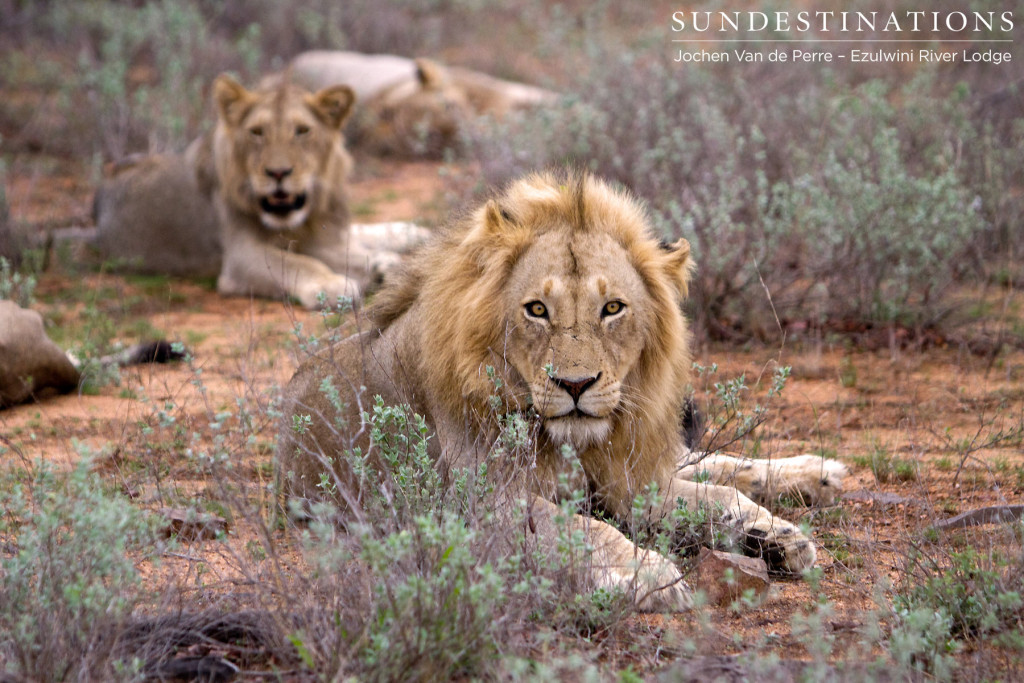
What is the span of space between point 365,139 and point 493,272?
11.0 m

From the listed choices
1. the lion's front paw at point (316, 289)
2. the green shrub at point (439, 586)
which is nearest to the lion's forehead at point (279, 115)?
the lion's front paw at point (316, 289)

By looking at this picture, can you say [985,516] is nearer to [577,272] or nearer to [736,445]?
[736,445]

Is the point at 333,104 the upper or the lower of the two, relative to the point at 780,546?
upper

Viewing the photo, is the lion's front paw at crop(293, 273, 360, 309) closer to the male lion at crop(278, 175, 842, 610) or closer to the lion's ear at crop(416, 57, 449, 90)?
the male lion at crop(278, 175, 842, 610)

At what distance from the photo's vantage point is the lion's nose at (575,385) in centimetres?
381

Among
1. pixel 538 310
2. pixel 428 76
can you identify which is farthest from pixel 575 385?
pixel 428 76

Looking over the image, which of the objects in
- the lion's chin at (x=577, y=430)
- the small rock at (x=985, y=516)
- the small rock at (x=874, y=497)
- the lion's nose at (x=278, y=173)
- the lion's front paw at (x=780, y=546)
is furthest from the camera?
the lion's nose at (x=278, y=173)

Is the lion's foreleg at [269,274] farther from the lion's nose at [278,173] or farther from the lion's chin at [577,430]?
the lion's chin at [577,430]

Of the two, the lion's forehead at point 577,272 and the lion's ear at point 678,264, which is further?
the lion's ear at point 678,264

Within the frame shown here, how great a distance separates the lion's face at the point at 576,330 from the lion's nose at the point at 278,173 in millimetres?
5623

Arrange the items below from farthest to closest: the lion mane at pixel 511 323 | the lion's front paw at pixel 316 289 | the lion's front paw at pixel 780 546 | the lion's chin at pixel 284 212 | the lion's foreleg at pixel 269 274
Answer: the lion's chin at pixel 284 212 → the lion's foreleg at pixel 269 274 → the lion's front paw at pixel 316 289 → the lion's front paw at pixel 780 546 → the lion mane at pixel 511 323

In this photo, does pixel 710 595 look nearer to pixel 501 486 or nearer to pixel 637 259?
pixel 501 486

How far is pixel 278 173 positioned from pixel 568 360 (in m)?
6.06

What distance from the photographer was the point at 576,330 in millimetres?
3896
